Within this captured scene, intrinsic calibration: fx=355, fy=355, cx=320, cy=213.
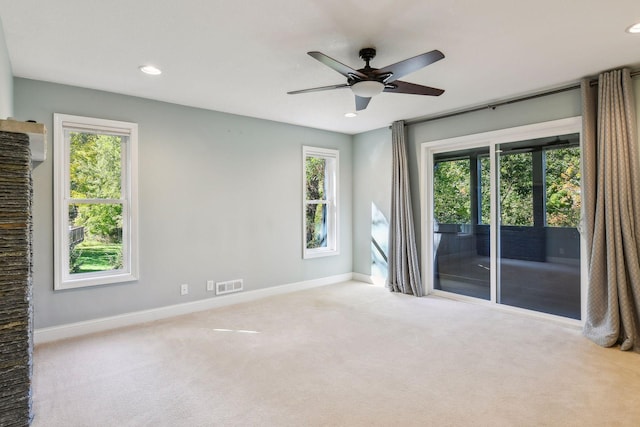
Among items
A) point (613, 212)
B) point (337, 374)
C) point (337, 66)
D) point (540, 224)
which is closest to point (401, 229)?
point (540, 224)

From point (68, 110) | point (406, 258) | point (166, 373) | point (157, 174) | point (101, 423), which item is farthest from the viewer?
point (406, 258)

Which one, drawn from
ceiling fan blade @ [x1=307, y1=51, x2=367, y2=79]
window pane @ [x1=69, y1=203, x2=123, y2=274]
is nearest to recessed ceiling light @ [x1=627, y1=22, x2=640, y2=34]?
ceiling fan blade @ [x1=307, y1=51, x2=367, y2=79]

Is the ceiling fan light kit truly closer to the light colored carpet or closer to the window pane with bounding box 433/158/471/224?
the light colored carpet

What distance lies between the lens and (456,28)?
2502mm

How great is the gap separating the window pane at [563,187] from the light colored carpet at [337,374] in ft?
3.82

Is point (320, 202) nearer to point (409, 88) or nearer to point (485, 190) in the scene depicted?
point (485, 190)

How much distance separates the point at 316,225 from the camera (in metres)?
5.86

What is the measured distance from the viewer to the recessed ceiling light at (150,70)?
10.3ft

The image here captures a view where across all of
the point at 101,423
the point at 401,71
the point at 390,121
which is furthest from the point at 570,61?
Result: the point at 101,423

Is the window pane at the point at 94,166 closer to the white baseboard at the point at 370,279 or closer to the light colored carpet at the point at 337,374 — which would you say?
the light colored carpet at the point at 337,374

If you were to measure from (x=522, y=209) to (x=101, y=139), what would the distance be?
484cm

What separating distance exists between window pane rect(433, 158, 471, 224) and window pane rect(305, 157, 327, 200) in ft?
5.94

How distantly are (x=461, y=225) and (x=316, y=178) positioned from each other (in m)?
2.36

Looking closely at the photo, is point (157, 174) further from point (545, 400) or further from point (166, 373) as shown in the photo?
point (545, 400)
